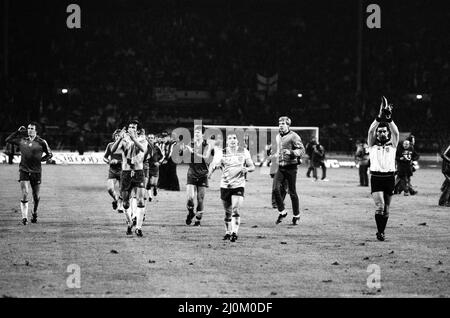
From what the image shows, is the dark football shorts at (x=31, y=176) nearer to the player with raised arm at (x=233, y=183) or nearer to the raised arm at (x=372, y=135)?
the player with raised arm at (x=233, y=183)

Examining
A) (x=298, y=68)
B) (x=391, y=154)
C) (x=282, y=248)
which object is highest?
(x=298, y=68)

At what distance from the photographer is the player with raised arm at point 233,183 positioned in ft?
48.5

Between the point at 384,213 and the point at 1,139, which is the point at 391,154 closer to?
the point at 384,213

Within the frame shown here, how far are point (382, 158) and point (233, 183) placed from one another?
2.87 metres

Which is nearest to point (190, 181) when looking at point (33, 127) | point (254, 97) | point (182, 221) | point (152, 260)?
point (182, 221)

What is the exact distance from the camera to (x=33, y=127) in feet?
57.2

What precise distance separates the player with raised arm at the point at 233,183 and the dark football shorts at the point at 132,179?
1682mm

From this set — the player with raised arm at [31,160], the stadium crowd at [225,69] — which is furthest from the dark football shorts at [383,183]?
the stadium crowd at [225,69]

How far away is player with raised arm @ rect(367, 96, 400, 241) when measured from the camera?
14.9 metres

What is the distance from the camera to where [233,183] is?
14836 millimetres

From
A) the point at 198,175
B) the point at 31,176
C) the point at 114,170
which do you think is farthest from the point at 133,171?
the point at 114,170

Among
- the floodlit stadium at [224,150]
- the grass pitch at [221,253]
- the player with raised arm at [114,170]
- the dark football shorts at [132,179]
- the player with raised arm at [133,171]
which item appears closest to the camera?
the grass pitch at [221,253]

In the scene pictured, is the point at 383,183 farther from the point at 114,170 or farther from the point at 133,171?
the point at 114,170

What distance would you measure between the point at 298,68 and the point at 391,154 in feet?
151
